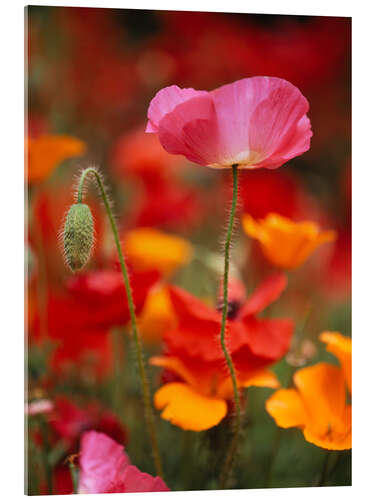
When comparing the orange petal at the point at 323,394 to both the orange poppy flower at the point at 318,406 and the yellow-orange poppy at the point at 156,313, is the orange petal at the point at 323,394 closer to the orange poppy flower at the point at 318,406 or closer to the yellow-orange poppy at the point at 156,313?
the orange poppy flower at the point at 318,406

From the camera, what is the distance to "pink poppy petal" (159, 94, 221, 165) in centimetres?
82

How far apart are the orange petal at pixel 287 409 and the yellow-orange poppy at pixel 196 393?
26mm

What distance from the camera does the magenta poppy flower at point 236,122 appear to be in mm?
829

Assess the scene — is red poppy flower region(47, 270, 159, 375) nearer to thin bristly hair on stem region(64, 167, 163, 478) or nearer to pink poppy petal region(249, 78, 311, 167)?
thin bristly hair on stem region(64, 167, 163, 478)

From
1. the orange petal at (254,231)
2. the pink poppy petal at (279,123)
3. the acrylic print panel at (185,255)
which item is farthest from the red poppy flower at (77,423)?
the pink poppy petal at (279,123)

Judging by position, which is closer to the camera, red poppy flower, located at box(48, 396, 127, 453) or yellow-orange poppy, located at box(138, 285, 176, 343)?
red poppy flower, located at box(48, 396, 127, 453)

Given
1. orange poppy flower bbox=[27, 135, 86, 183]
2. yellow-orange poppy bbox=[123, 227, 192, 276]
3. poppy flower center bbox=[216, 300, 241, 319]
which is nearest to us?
poppy flower center bbox=[216, 300, 241, 319]

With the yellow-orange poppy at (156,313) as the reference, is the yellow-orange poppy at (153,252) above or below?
above

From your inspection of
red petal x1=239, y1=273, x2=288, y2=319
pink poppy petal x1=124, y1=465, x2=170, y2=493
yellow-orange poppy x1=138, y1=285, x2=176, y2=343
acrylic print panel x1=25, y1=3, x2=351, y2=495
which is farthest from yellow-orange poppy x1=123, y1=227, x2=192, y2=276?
pink poppy petal x1=124, y1=465, x2=170, y2=493

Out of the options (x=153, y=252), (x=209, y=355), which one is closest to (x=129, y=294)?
(x=209, y=355)

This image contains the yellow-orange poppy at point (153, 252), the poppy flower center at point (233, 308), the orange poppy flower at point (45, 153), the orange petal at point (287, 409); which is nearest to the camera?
the orange petal at point (287, 409)

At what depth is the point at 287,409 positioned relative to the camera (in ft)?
3.10

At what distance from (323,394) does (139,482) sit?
29 centimetres
